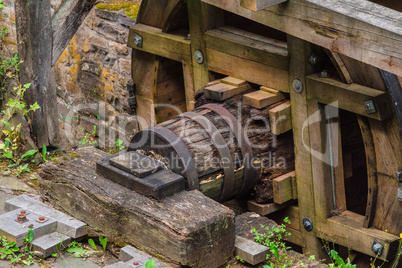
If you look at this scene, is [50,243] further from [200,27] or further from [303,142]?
[200,27]

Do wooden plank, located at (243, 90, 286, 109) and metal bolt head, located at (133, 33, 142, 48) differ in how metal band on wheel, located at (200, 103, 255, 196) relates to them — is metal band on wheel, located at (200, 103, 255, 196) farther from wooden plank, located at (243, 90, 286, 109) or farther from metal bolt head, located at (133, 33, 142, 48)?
metal bolt head, located at (133, 33, 142, 48)

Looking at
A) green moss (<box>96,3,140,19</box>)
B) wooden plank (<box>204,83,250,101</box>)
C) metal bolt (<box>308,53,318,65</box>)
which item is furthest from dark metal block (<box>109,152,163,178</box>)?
green moss (<box>96,3,140,19</box>)

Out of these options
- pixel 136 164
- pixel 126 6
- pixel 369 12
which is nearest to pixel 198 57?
pixel 126 6

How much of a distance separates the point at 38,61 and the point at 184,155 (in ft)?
5.13

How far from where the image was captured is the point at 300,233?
4.25 metres

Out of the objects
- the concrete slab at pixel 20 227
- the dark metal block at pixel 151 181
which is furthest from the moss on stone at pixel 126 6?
the concrete slab at pixel 20 227

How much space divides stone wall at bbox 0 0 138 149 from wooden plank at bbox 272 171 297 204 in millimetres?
1726

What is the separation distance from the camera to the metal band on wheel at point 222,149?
12.3 feet

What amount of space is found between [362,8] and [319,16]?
30cm

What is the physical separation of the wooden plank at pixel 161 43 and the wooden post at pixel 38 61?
29.9 inches

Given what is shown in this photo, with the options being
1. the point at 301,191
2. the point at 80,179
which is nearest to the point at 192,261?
the point at 80,179

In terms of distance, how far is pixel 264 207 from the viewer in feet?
13.5

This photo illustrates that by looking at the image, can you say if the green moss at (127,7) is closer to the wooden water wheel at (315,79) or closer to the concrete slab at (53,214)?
the wooden water wheel at (315,79)

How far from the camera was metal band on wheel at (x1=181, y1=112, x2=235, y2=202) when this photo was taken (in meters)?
3.76
